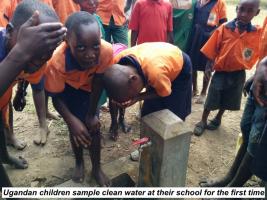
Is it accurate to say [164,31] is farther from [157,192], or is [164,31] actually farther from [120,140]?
[157,192]

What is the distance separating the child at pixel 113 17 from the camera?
159 inches

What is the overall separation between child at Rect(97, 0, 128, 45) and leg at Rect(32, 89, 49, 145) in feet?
4.65

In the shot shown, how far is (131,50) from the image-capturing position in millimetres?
2613

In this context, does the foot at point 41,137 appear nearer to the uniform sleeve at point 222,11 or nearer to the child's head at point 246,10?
Answer: the child's head at point 246,10

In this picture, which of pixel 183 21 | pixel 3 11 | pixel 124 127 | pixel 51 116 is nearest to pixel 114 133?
pixel 124 127

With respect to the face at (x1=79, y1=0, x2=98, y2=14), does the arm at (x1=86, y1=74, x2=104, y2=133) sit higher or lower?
lower

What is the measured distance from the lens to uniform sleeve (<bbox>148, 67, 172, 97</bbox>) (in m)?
2.35

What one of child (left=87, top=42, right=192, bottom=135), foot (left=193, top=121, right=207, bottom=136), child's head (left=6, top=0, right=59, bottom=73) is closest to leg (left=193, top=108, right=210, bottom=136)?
foot (left=193, top=121, right=207, bottom=136)

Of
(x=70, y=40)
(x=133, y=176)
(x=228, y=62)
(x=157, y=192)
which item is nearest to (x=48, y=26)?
(x=70, y=40)

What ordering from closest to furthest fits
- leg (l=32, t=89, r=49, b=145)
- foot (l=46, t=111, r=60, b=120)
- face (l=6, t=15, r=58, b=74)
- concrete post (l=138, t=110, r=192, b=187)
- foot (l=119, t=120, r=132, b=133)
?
face (l=6, t=15, r=58, b=74)
concrete post (l=138, t=110, r=192, b=187)
leg (l=32, t=89, r=49, b=145)
foot (l=119, t=120, r=132, b=133)
foot (l=46, t=111, r=60, b=120)

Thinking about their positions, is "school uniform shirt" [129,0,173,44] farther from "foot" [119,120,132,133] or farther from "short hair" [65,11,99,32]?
"short hair" [65,11,99,32]

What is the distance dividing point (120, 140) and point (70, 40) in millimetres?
1613

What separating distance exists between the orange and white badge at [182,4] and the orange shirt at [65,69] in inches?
83.1

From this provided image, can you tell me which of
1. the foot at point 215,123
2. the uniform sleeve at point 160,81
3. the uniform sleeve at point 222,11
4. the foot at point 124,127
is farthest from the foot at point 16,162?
the uniform sleeve at point 222,11
